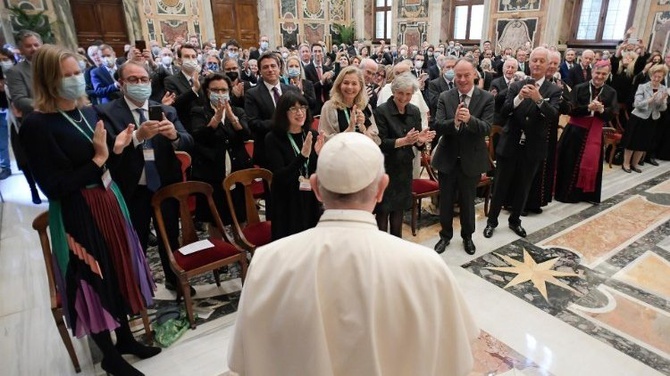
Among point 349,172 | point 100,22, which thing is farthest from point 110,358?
point 100,22

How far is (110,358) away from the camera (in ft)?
7.84

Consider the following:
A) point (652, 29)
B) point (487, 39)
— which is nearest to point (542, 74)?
point (652, 29)

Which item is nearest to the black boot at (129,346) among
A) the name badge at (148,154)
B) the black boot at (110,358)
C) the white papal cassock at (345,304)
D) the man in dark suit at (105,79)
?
the black boot at (110,358)

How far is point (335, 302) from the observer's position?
3.61ft

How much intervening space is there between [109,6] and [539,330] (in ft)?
49.4

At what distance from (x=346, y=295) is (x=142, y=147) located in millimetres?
2141

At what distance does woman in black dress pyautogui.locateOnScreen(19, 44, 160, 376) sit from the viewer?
199 centimetres

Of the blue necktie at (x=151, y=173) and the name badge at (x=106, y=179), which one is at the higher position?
the name badge at (x=106, y=179)

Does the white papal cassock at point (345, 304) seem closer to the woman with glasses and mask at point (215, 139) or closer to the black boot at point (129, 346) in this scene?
the black boot at point (129, 346)

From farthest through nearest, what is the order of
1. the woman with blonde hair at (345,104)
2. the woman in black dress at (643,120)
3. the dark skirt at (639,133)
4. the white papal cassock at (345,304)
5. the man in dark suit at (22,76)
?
the dark skirt at (639,133), the woman in black dress at (643,120), the man in dark suit at (22,76), the woman with blonde hair at (345,104), the white papal cassock at (345,304)

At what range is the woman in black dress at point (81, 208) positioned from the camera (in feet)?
6.53

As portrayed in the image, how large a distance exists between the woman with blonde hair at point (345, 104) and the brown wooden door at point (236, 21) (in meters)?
13.3

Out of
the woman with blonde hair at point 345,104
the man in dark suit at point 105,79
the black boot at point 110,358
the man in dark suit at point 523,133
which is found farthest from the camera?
the man in dark suit at point 105,79

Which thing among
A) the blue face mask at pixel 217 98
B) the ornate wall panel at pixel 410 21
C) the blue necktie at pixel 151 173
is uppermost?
the ornate wall panel at pixel 410 21
